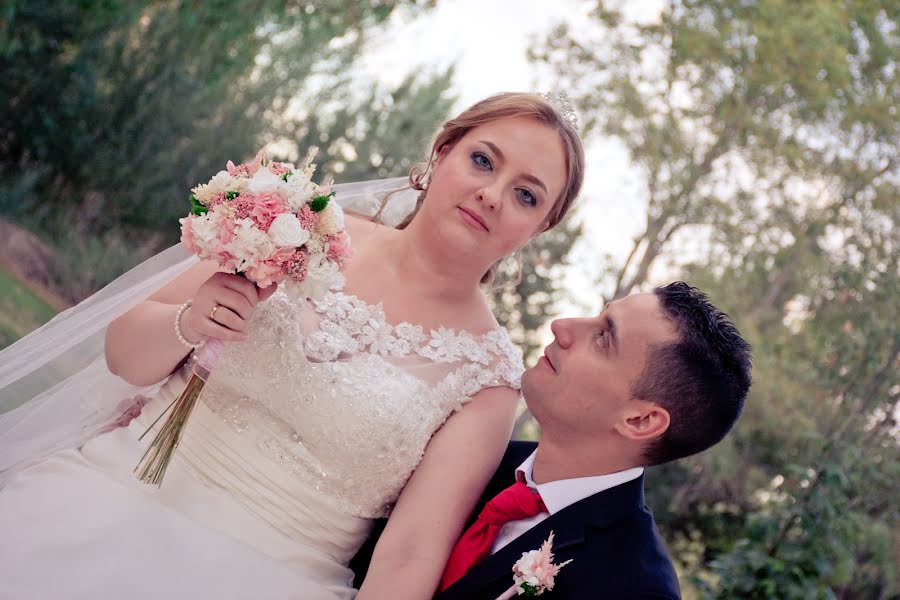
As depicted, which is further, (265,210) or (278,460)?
(278,460)

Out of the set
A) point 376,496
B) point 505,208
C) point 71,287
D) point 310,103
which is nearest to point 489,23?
point 310,103

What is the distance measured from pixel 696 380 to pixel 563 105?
52.0 inches

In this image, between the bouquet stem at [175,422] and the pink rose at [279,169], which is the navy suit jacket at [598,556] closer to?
the bouquet stem at [175,422]

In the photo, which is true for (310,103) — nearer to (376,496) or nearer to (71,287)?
(71,287)

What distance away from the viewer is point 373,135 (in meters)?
12.3

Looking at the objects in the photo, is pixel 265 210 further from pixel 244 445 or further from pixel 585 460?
pixel 585 460

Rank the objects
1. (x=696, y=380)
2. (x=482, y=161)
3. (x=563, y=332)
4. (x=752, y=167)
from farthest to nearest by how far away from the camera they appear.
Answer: (x=752, y=167)
(x=482, y=161)
(x=563, y=332)
(x=696, y=380)

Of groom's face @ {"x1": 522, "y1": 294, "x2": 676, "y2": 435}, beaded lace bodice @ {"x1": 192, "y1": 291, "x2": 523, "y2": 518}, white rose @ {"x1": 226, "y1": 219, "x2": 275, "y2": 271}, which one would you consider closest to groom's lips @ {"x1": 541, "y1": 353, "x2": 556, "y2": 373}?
groom's face @ {"x1": 522, "y1": 294, "x2": 676, "y2": 435}

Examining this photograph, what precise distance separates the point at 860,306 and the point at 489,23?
6109 mm

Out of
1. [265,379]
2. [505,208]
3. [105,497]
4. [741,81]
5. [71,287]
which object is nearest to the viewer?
[105,497]

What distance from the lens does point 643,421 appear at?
9.75ft

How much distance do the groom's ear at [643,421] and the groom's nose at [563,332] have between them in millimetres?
319

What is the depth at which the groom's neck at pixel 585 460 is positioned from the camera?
2988mm

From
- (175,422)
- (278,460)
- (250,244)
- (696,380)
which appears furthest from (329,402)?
(696,380)
